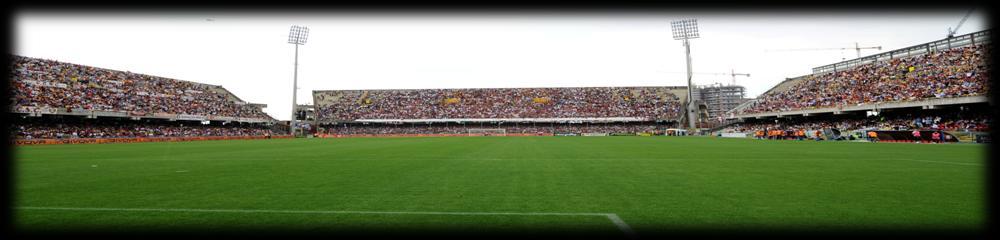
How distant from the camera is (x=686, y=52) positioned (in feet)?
181

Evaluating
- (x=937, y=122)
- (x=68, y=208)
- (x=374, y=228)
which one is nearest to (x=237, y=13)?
(x=374, y=228)

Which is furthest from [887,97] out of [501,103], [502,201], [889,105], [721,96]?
[721,96]

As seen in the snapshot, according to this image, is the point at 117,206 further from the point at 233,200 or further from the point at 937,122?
the point at 937,122

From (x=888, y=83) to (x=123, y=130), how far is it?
2845 inches

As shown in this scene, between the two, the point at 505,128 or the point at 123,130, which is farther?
the point at 505,128

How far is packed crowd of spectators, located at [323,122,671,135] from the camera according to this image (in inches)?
2844

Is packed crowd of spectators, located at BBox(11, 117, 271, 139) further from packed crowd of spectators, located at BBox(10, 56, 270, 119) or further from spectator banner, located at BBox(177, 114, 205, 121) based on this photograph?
packed crowd of spectators, located at BBox(10, 56, 270, 119)

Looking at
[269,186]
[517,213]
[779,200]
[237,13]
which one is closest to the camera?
[237,13]

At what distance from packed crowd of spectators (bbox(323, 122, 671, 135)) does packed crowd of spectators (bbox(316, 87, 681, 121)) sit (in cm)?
145

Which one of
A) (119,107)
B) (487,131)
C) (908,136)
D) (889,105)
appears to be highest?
(119,107)

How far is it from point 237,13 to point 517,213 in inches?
155

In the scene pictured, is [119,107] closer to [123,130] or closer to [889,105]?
[123,130]

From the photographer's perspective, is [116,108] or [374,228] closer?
[374,228]

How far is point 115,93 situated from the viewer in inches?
1951
